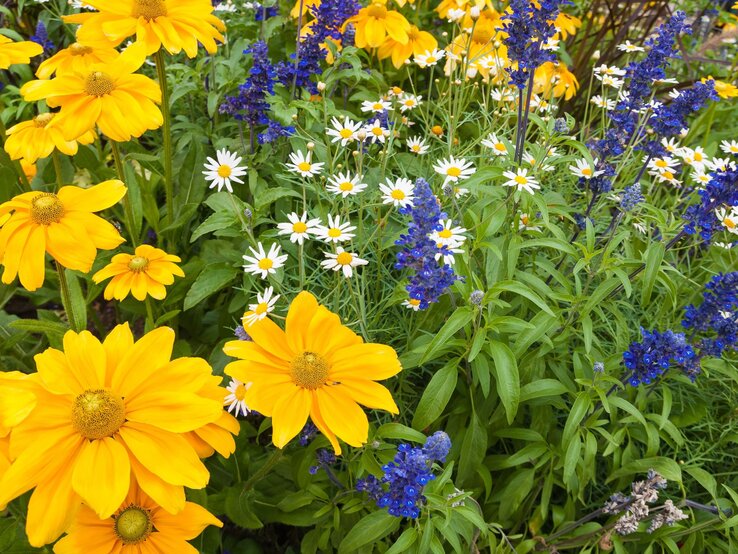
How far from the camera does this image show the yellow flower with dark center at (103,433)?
1.03 meters

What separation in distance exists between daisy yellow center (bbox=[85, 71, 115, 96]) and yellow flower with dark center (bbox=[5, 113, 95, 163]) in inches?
5.1

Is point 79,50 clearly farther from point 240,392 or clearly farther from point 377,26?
point 377,26

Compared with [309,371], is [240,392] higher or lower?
lower

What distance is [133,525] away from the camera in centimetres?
116

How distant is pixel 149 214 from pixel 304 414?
4.34ft

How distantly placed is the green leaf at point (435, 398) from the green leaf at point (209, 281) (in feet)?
2.39

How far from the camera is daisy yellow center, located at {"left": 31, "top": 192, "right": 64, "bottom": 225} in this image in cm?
137

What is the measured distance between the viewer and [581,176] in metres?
2.15

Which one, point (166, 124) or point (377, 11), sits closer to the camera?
point (166, 124)

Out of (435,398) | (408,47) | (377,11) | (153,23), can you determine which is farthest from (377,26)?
(435,398)

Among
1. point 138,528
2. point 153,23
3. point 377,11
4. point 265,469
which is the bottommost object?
point 265,469

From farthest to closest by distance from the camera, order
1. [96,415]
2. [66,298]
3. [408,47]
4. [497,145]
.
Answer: [408,47], [497,145], [66,298], [96,415]

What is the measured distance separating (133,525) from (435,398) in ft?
2.70

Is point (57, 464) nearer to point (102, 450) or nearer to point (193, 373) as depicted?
point (102, 450)
